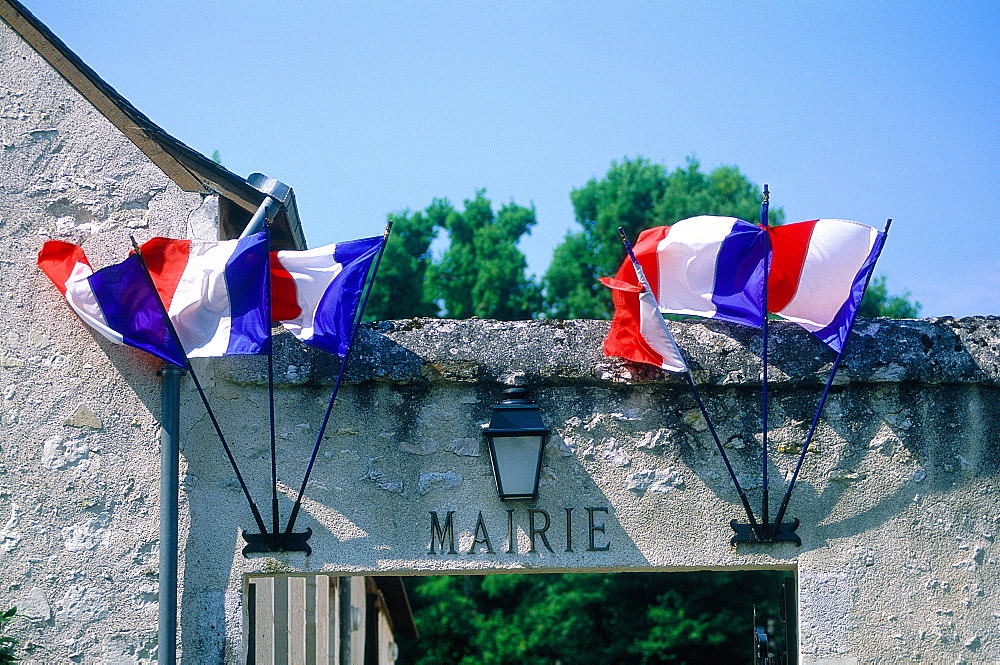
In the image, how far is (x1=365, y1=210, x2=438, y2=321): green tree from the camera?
22203 mm


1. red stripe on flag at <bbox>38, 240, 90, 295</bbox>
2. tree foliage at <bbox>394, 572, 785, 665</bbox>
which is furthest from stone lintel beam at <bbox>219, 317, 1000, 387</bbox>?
tree foliage at <bbox>394, 572, 785, 665</bbox>

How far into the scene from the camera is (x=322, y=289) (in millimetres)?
4789

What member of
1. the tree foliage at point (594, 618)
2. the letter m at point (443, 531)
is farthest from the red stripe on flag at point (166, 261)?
the tree foliage at point (594, 618)

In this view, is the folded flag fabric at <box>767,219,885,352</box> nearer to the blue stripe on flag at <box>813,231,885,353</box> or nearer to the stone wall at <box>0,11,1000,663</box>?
the blue stripe on flag at <box>813,231,885,353</box>

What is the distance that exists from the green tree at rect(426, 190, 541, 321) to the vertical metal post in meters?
16.7

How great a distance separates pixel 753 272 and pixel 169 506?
2.75 m

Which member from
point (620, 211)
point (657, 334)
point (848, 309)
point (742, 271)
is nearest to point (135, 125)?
point (657, 334)

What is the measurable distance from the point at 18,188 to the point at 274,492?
1.89m

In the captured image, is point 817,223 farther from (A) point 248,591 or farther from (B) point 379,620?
(B) point 379,620

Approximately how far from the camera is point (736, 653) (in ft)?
62.4

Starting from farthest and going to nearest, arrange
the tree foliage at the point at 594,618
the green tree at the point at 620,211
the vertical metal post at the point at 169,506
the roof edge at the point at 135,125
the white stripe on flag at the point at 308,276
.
→ 1. the green tree at the point at 620,211
2. the tree foliage at the point at 594,618
3. the roof edge at the point at 135,125
4. the white stripe on flag at the point at 308,276
5. the vertical metal post at the point at 169,506

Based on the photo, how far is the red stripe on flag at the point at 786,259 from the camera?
481 cm

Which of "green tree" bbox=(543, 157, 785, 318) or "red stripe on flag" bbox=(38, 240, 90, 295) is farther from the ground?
"green tree" bbox=(543, 157, 785, 318)

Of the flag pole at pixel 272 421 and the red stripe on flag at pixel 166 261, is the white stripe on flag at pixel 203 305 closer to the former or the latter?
the red stripe on flag at pixel 166 261
